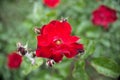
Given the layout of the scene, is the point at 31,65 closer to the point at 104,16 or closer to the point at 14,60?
the point at 14,60

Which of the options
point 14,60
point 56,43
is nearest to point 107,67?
point 56,43

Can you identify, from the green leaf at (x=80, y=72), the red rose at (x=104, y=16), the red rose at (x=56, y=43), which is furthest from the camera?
the red rose at (x=104, y=16)

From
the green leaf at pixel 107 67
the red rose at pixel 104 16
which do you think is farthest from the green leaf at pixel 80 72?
the red rose at pixel 104 16

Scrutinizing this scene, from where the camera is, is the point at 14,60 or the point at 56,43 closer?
the point at 56,43

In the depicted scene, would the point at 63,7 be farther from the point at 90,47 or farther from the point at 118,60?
the point at 90,47

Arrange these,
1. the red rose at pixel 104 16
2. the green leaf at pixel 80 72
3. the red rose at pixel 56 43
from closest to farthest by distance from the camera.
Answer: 1. the red rose at pixel 56 43
2. the green leaf at pixel 80 72
3. the red rose at pixel 104 16

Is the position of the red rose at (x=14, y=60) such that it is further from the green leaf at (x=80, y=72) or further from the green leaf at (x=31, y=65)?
the green leaf at (x=80, y=72)
